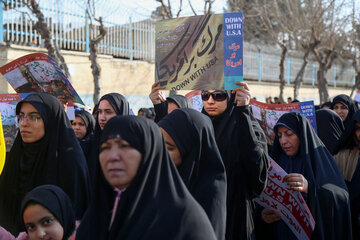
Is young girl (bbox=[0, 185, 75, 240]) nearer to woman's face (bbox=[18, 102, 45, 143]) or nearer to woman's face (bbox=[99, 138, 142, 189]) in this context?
woman's face (bbox=[99, 138, 142, 189])

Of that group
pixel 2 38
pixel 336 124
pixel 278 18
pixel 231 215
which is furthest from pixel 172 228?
pixel 278 18

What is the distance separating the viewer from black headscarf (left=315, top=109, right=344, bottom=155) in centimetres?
570

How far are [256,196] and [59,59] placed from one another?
7261 mm

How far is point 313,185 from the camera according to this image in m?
3.23

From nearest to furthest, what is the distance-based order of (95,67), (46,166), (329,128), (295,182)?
(295,182), (46,166), (329,128), (95,67)

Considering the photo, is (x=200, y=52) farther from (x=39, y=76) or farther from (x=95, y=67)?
(x=95, y=67)

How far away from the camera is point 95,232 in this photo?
1.95 meters

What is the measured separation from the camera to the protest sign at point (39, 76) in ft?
13.5

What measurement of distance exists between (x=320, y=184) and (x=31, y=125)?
2113 mm

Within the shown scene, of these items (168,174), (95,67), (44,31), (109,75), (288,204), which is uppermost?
(44,31)

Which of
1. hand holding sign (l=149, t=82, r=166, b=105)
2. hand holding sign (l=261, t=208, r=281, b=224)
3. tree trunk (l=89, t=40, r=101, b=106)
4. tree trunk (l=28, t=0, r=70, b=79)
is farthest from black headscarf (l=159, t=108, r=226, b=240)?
tree trunk (l=89, t=40, r=101, b=106)

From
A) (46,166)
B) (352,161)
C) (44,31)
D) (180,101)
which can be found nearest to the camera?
(46,166)

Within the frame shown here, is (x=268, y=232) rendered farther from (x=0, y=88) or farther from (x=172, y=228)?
(x=0, y=88)

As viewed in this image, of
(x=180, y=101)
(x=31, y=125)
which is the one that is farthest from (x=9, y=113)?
(x=180, y=101)
